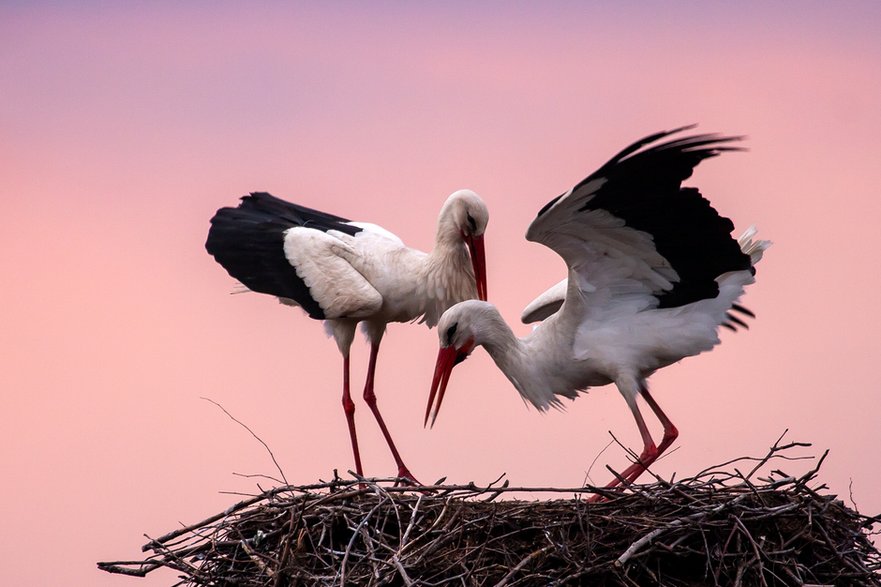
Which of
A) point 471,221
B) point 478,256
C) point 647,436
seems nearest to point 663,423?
point 647,436

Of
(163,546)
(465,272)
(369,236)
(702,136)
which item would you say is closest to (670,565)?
(702,136)

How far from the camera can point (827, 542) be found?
623 centimetres

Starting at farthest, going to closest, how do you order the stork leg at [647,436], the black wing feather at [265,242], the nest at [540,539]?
1. the black wing feather at [265,242]
2. the stork leg at [647,436]
3. the nest at [540,539]

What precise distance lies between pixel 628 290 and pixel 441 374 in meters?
1.08

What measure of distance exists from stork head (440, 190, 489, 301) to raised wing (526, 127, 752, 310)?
1.35 meters

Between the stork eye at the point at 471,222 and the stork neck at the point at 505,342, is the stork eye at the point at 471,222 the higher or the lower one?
the higher one

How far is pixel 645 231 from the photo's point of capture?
21.9ft

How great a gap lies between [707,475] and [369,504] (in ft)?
4.68

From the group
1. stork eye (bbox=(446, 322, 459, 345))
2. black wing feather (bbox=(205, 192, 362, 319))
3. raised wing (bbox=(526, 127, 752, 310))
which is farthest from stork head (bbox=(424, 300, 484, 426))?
black wing feather (bbox=(205, 192, 362, 319))

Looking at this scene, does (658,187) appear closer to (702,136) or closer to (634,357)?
(702,136)

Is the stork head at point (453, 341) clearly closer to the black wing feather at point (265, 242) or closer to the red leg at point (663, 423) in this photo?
the red leg at point (663, 423)

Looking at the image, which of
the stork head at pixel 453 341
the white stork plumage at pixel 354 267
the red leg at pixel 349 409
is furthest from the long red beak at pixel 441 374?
the red leg at pixel 349 409

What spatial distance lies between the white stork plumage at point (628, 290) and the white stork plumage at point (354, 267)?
3.05 feet

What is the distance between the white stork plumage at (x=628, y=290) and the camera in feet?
21.0
